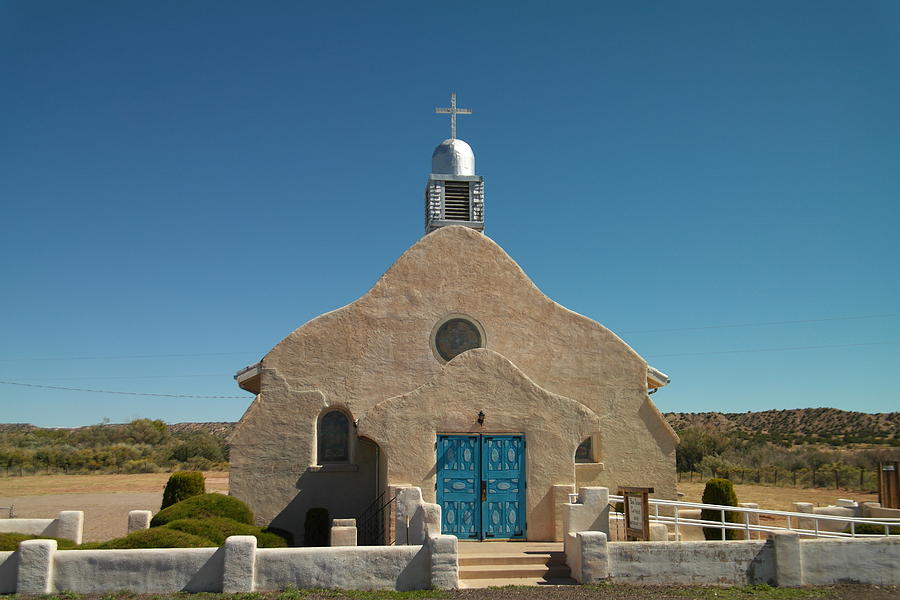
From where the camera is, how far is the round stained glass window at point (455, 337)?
19406 mm

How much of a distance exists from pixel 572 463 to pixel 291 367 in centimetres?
723

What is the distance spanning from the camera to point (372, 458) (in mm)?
18875

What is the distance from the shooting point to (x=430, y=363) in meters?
19.2

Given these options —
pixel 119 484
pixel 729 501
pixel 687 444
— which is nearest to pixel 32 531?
pixel 729 501

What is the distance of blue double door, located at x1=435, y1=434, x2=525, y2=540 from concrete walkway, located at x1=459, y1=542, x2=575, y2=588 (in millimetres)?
1144

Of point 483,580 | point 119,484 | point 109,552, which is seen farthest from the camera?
point 119,484

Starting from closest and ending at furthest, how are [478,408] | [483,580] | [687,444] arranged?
[483,580] → [478,408] → [687,444]

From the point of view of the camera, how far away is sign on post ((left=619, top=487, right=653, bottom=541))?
14.3 metres

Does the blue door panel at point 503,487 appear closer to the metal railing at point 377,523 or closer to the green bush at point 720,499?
the metal railing at point 377,523

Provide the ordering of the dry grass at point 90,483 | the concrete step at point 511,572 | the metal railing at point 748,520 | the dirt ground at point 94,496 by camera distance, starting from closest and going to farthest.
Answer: the concrete step at point 511,572, the metal railing at point 748,520, the dirt ground at point 94,496, the dry grass at point 90,483

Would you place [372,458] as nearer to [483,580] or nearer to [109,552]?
[483,580]

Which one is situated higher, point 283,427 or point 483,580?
point 283,427

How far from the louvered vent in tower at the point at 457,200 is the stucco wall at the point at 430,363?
6.98 ft

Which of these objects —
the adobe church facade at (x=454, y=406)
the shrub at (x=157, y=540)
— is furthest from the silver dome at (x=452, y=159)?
the shrub at (x=157, y=540)
